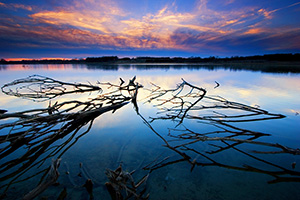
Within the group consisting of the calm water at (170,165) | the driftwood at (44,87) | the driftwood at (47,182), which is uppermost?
the driftwood at (44,87)

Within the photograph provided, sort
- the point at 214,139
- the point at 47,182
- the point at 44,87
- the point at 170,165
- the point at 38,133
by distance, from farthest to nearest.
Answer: the point at 44,87, the point at 170,165, the point at 38,133, the point at 47,182, the point at 214,139

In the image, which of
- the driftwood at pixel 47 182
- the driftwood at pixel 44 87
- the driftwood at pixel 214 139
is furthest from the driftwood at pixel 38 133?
the driftwood at pixel 214 139

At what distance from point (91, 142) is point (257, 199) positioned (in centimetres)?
330

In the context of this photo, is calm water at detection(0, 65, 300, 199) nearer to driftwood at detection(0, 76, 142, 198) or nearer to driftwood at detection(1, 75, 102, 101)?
driftwood at detection(0, 76, 142, 198)

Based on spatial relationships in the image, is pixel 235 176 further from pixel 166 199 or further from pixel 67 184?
pixel 67 184

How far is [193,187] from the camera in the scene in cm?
217

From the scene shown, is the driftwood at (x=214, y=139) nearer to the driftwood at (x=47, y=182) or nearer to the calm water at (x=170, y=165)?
the calm water at (x=170, y=165)

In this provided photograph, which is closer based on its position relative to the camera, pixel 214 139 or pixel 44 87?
pixel 214 139

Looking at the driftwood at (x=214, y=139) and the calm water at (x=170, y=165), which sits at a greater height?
the driftwood at (x=214, y=139)

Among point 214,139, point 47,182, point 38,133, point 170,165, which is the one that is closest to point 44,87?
point 38,133

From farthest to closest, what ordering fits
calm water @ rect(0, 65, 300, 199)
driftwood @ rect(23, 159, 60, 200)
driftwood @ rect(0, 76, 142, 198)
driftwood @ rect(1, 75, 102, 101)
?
driftwood @ rect(1, 75, 102, 101) < calm water @ rect(0, 65, 300, 199) < driftwood @ rect(0, 76, 142, 198) < driftwood @ rect(23, 159, 60, 200)

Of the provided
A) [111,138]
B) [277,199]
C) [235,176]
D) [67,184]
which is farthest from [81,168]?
[277,199]

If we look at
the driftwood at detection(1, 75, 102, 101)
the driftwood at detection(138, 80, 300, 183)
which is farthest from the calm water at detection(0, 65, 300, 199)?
the driftwood at detection(1, 75, 102, 101)

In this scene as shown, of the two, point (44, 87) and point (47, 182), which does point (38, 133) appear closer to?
point (47, 182)
